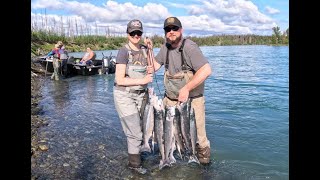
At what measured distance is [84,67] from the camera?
24.8 metres

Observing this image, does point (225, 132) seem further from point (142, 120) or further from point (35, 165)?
point (35, 165)

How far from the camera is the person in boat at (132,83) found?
5973mm

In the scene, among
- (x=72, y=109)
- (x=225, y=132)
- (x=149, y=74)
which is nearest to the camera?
(x=149, y=74)

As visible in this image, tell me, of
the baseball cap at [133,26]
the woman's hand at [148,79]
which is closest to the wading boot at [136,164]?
the woman's hand at [148,79]

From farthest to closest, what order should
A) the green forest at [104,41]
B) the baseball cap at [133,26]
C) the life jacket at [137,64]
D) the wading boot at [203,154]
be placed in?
the green forest at [104,41] < the wading boot at [203,154] < the life jacket at [137,64] < the baseball cap at [133,26]

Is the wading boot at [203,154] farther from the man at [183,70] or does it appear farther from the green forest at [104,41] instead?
the green forest at [104,41]

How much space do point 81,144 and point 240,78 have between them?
636 inches

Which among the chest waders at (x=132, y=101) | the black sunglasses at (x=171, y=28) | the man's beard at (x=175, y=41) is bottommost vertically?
the chest waders at (x=132, y=101)

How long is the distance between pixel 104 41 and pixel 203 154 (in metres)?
73.8

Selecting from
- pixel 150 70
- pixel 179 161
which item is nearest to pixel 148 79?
pixel 150 70

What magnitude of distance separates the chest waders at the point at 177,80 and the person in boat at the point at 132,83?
1.38 ft

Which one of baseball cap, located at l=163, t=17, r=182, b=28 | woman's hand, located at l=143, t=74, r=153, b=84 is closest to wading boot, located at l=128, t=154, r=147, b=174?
woman's hand, located at l=143, t=74, r=153, b=84

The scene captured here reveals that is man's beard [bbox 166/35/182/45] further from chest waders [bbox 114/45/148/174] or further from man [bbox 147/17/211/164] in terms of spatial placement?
chest waders [bbox 114/45/148/174]
